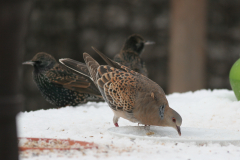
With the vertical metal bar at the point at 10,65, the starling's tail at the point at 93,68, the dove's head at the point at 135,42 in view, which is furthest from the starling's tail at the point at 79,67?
the vertical metal bar at the point at 10,65

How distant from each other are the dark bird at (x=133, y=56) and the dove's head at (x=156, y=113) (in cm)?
176

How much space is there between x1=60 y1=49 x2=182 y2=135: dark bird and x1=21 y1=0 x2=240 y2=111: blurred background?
3.15 meters

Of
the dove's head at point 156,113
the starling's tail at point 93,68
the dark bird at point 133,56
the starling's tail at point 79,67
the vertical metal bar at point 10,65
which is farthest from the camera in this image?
the dark bird at point 133,56

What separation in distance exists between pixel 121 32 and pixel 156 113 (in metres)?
3.76

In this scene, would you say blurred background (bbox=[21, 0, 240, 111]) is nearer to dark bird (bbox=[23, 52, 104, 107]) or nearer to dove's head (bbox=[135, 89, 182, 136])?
dark bird (bbox=[23, 52, 104, 107])

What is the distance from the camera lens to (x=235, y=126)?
2.81m

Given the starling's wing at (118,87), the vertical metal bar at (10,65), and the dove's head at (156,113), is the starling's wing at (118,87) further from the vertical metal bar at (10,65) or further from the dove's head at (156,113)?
the vertical metal bar at (10,65)

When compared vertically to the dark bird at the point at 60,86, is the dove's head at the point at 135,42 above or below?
above

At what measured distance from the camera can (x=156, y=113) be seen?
238 centimetres

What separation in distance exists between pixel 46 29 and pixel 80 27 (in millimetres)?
613

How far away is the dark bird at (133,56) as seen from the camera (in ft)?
13.9

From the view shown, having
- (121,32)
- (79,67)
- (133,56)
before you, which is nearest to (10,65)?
(79,67)

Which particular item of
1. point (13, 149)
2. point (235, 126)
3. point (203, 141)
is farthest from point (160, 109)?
point (13, 149)

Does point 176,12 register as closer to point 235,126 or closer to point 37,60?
point 37,60
